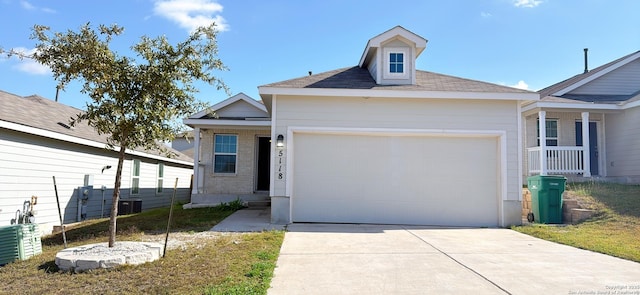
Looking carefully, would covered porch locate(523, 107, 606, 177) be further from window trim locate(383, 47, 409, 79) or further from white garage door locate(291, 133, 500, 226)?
window trim locate(383, 47, 409, 79)

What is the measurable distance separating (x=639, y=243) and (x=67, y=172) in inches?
502

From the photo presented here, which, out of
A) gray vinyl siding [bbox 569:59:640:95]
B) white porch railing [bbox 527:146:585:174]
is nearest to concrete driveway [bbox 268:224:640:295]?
white porch railing [bbox 527:146:585:174]

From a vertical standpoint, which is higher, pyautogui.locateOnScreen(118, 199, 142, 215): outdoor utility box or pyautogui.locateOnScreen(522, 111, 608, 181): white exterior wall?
pyautogui.locateOnScreen(522, 111, 608, 181): white exterior wall

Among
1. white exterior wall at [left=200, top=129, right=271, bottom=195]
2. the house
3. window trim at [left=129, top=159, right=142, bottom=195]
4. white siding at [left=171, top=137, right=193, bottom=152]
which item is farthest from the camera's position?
white siding at [left=171, top=137, right=193, bottom=152]

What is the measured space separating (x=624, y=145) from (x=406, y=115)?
28.1 ft

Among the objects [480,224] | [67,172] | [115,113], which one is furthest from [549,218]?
[67,172]

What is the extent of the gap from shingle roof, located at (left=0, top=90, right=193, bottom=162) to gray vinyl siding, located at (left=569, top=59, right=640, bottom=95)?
15031mm

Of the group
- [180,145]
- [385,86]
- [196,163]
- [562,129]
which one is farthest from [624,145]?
[180,145]

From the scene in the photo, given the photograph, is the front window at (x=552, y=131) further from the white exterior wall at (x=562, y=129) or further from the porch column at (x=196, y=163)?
the porch column at (x=196, y=163)

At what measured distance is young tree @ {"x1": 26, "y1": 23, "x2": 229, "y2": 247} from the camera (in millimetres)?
5508

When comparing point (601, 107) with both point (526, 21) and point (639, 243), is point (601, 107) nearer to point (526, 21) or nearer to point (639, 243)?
point (526, 21)

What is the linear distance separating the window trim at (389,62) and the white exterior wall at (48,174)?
8578 mm

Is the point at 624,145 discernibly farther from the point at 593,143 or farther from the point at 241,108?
the point at 241,108

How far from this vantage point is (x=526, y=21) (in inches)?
495
